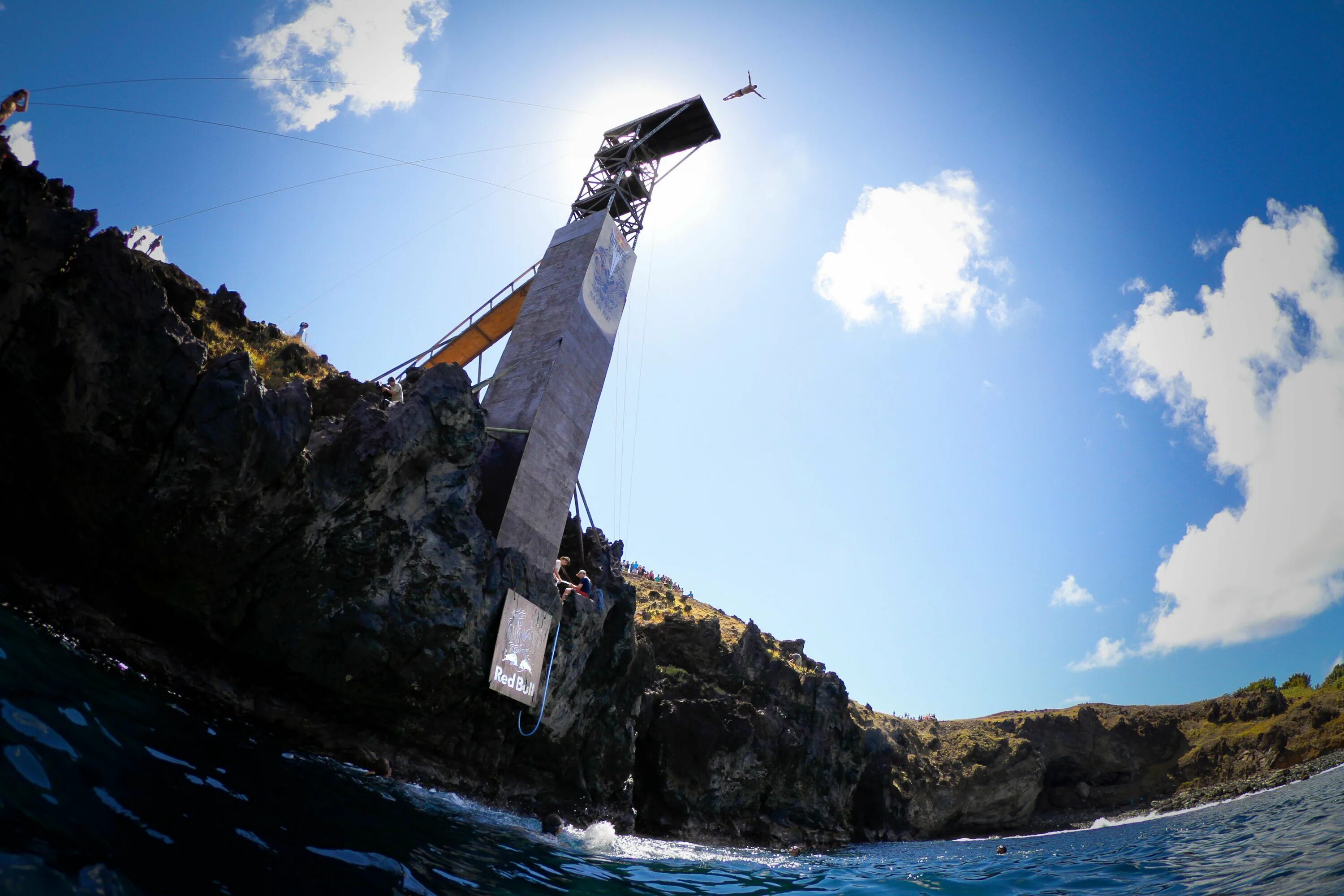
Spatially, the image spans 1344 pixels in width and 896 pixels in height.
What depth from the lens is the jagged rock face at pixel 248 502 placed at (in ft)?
39.4

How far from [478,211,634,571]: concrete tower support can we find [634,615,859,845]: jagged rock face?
8.58 meters

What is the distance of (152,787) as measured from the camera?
22.5 feet

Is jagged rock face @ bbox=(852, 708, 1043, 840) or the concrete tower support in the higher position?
the concrete tower support

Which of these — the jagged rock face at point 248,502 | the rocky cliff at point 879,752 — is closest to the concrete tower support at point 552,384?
the jagged rock face at point 248,502

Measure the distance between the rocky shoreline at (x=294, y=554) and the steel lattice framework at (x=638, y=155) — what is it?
14552 mm

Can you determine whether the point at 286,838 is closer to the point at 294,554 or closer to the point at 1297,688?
the point at 294,554

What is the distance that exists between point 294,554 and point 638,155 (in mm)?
26247

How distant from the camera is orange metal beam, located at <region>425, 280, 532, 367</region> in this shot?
2941cm

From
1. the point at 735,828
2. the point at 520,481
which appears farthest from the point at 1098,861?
the point at 520,481

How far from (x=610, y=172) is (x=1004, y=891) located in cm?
3096

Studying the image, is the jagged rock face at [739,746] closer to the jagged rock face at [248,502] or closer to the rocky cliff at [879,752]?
the rocky cliff at [879,752]

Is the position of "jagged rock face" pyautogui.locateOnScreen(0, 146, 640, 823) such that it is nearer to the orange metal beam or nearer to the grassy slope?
the orange metal beam

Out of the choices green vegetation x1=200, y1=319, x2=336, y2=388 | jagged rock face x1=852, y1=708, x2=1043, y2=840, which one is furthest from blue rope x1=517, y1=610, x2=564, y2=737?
jagged rock face x1=852, y1=708, x2=1043, y2=840

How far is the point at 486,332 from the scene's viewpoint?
30312 mm
